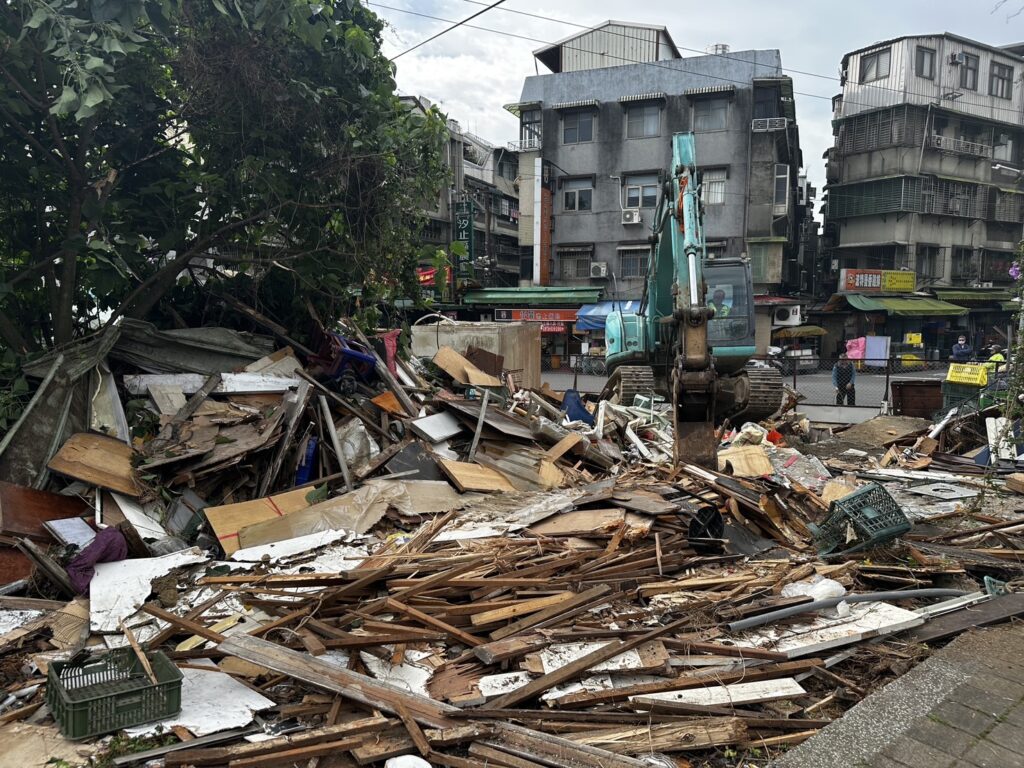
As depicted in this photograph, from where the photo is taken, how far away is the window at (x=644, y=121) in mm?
30938

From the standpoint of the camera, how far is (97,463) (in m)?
6.32

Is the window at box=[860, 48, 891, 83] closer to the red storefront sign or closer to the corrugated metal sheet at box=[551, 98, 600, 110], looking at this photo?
the corrugated metal sheet at box=[551, 98, 600, 110]

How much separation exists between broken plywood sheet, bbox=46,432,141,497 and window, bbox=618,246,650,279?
1073 inches

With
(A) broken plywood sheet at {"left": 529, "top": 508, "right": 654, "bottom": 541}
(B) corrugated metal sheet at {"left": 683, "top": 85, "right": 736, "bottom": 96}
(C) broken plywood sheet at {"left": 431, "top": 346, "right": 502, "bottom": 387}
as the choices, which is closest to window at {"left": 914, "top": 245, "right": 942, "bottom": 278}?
(B) corrugated metal sheet at {"left": 683, "top": 85, "right": 736, "bottom": 96}

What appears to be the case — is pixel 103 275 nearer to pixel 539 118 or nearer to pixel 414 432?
pixel 414 432

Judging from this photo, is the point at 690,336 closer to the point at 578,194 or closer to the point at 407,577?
the point at 407,577

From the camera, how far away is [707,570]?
5.28m

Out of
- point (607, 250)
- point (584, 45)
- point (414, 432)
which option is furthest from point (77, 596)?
point (584, 45)

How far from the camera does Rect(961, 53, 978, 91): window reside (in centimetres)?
3569

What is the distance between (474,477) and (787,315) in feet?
91.4

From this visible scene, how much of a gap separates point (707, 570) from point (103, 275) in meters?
6.33

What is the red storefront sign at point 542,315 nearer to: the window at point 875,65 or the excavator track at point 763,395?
the excavator track at point 763,395

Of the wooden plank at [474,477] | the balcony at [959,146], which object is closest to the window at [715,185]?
the balcony at [959,146]

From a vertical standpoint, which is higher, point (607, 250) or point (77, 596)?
point (607, 250)
